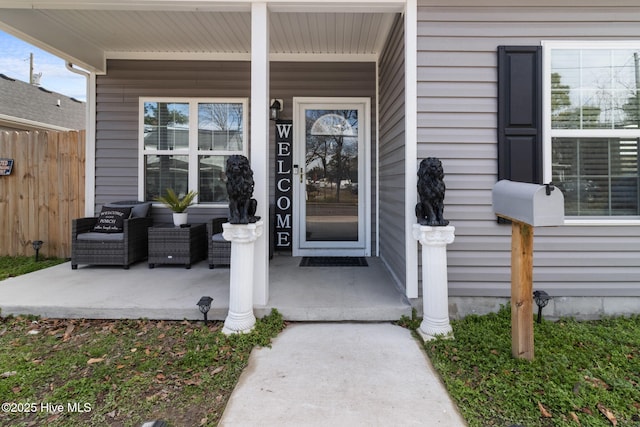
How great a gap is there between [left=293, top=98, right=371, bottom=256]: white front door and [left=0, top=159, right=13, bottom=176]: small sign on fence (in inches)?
155

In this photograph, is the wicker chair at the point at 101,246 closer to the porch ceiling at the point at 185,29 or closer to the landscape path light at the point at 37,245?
the landscape path light at the point at 37,245

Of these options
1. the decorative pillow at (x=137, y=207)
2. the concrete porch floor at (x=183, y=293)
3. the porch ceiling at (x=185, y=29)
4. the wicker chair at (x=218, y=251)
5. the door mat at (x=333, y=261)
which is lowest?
the concrete porch floor at (x=183, y=293)

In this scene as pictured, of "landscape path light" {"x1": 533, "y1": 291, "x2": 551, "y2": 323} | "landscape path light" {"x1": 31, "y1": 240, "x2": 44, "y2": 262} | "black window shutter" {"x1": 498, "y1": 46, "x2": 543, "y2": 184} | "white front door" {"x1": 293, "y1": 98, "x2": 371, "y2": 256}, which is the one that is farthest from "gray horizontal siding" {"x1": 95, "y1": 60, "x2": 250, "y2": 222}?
"landscape path light" {"x1": 533, "y1": 291, "x2": 551, "y2": 323}

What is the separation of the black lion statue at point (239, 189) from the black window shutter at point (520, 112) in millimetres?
2043

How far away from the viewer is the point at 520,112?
2678mm

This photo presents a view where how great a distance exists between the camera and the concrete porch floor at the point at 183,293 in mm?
2672

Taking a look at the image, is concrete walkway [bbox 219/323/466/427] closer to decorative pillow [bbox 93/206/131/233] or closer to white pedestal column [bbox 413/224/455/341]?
white pedestal column [bbox 413/224/455/341]

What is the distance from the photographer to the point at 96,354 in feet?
Answer: 7.23

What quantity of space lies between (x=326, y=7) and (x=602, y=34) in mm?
2280

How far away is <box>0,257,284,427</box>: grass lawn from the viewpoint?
166 centimetres

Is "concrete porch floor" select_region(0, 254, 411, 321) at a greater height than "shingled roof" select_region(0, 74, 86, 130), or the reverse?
"shingled roof" select_region(0, 74, 86, 130)

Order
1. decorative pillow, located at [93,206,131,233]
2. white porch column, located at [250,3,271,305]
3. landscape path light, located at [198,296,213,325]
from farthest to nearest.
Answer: decorative pillow, located at [93,206,131,233] < white porch column, located at [250,3,271,305] < landscape path light, located at [198,296,213,325]

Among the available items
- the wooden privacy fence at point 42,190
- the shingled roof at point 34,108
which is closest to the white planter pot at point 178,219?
the wooden privacy fence at point 42,190

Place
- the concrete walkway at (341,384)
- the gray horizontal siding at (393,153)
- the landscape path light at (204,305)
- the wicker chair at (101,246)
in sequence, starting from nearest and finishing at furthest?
the concrete walkway at (341,384) → the landscape path light at (204,305) → the gray horizontal siding at (393,153) → the wicker chair at (101,246)
